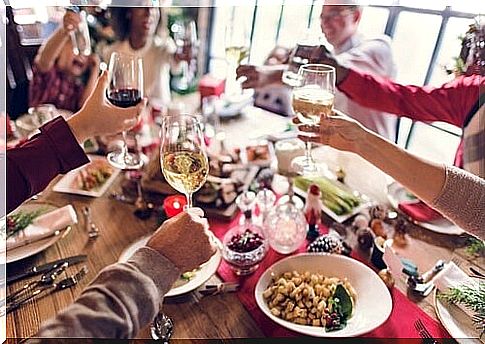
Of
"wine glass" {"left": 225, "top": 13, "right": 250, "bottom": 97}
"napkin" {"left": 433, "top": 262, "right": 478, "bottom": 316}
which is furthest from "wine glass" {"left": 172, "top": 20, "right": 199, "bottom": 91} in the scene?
"napkin" {"left": 433, "top": 262, "right": 478, "bottom": 316}

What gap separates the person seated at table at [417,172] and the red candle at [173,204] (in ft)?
0.79

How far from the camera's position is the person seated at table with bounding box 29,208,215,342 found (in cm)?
54

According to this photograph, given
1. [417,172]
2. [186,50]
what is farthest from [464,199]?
[186,50]

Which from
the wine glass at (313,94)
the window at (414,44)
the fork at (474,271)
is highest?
the window at (414,44)

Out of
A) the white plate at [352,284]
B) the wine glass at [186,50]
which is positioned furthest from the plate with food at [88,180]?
the wine glass at [186,50]

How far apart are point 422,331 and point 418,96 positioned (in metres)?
0.48

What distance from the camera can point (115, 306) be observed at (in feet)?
1.81

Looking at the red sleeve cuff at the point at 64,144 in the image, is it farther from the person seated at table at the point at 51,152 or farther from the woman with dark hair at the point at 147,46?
the woman with dark hair at the point at 147,46

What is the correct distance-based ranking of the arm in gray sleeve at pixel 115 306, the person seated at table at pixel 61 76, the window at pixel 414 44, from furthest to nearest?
the person seated at table at pixel 61 76, the window at pixel 414 44, the arm in gray sleeve at pixel 115 306

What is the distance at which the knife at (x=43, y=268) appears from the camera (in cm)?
78

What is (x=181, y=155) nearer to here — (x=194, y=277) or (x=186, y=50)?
(x=194, y=277)

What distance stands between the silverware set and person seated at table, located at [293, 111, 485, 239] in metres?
0.44

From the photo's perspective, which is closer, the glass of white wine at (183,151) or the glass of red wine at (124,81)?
the glass of white wine at (183,151)

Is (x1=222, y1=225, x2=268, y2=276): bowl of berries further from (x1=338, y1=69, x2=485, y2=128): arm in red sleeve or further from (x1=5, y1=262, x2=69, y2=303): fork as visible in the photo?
(x1=338, y1=69, x2=485, y2=128): arm in red sleeve
